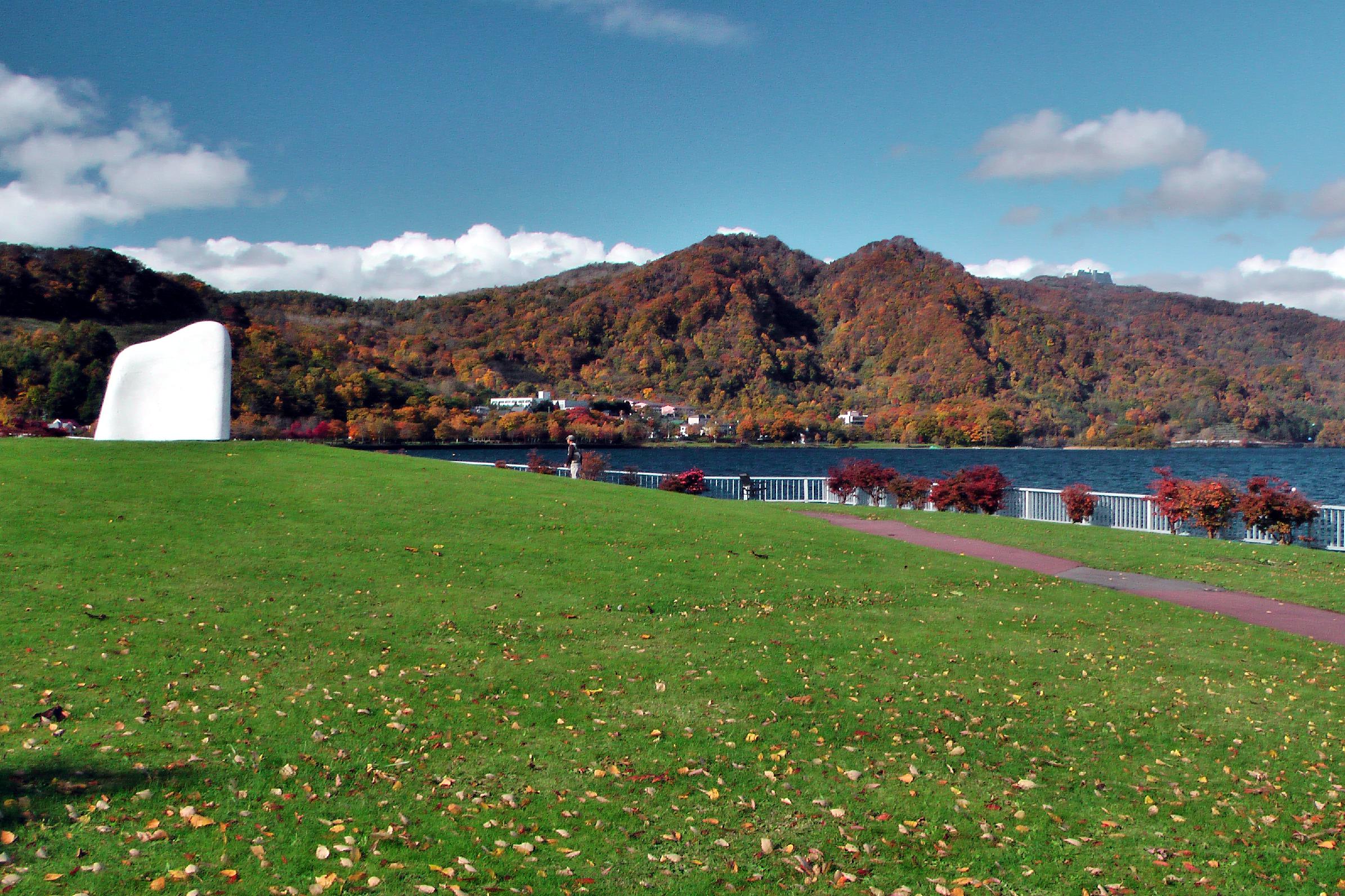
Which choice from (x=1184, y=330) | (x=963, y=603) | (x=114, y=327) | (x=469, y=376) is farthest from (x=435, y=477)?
(x=1184, y=330)

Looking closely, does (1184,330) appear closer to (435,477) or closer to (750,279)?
(750,279)

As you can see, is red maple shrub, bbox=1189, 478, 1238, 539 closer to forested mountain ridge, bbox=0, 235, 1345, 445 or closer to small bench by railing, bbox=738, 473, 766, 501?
small bench by railing, bbox=738, 473, 766, 501

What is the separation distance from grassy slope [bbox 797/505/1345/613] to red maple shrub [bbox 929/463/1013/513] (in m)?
2.70

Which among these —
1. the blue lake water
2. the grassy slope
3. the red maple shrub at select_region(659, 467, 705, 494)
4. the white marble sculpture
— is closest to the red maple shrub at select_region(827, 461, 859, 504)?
the red maple shrub at select_region(659, 467, 705, 494)

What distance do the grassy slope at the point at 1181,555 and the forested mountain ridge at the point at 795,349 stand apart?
291 feet

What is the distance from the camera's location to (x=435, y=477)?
20.6 meters

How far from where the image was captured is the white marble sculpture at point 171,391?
77.6 feet

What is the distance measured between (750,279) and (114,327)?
373ft

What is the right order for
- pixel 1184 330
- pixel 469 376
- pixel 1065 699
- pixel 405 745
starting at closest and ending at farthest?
pixel 405 745, pixel 1065 699, pixel 469 376, pixel 1184 330

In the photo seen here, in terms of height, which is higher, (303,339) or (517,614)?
(303,339)

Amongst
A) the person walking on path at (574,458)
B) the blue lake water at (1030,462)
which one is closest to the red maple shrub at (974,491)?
the person walking on path at (574,458)

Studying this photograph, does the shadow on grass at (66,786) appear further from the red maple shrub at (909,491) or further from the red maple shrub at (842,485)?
the red maple shrub at (842,485)

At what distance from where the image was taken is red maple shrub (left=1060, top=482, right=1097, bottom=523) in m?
24.7

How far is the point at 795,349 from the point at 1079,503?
145955mm
